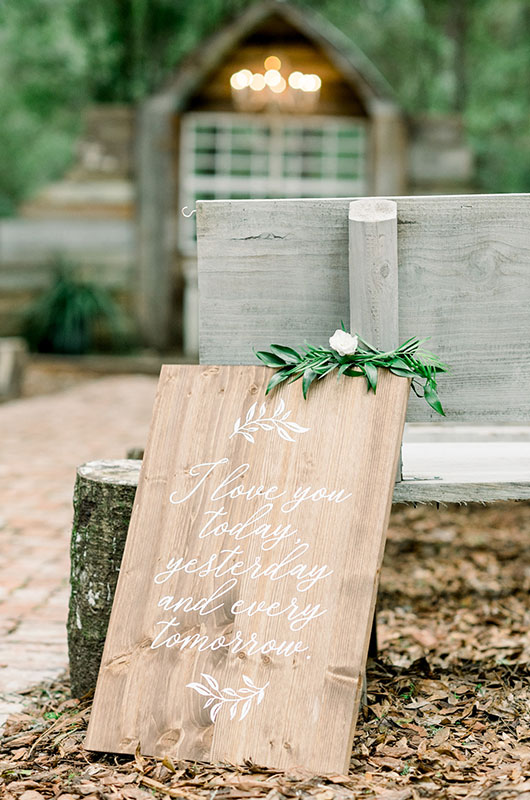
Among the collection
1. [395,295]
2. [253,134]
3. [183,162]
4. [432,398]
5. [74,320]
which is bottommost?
[432,398]

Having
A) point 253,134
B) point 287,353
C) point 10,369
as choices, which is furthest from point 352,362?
point 253,134

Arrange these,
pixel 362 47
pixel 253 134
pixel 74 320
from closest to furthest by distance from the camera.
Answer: pixel 74 320 → pixel 253 134 → pixel 362 47

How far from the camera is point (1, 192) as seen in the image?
2123cm

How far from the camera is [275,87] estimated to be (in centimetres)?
1077

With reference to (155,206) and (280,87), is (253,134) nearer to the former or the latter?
(280,87)

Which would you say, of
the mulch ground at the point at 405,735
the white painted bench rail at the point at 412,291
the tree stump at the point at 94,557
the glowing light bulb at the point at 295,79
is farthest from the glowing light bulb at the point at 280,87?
the tree stump at the point at 94,557

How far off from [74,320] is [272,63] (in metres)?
3.72

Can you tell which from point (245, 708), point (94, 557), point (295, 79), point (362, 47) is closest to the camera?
point (245, 708)

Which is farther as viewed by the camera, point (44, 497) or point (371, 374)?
point (44, 497)

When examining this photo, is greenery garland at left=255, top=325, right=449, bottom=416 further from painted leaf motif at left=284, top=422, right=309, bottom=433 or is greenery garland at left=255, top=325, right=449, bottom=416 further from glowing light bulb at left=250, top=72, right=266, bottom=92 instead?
glowing light bulb at left=250, top=72, right=266, bottom=92

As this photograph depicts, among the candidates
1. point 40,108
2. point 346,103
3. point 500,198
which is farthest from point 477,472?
point 40,108

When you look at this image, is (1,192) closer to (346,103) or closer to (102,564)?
(346,103)

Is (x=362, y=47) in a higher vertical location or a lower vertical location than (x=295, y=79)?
higher

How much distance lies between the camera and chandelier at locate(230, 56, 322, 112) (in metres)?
10.6
